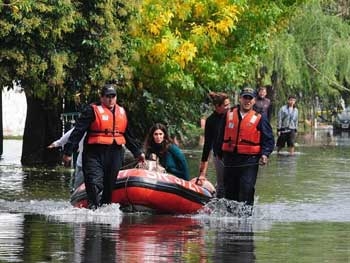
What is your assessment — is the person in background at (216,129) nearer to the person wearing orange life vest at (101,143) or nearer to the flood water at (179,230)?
the flood water at (179,230)

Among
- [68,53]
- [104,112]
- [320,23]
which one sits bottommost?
[104,112]

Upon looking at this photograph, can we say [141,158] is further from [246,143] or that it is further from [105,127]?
[246,143]

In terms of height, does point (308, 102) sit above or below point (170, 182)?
above

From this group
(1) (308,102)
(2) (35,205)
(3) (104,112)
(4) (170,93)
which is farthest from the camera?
(1) (308,102)

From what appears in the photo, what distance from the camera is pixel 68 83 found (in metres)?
23.3

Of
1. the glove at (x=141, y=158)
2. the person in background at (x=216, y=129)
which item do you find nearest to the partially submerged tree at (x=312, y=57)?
the person in background at (x=216, y=129)

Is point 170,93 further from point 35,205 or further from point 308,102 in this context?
point 308,102

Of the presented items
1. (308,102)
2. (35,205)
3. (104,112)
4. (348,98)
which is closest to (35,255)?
(104,112)

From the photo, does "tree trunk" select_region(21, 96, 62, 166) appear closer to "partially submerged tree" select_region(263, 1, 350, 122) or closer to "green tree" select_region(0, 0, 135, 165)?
"green tree" select_region(0, 0, 135, 165)

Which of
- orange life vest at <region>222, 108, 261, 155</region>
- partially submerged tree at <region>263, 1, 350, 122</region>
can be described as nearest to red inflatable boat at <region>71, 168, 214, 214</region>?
orange life vest at <region>222, 108, 261, 155</region>

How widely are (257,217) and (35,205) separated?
129 inches

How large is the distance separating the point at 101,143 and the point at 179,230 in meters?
2.27

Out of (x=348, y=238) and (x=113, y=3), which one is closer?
(x=348, y=238)

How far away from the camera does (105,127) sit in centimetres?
1470
